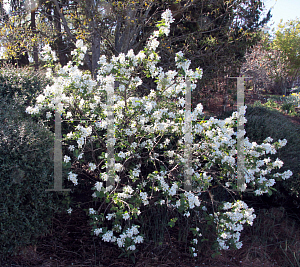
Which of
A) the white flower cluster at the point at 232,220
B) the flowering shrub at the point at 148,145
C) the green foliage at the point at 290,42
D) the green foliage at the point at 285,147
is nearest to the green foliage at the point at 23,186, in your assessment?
the flowering shrub at the point at 148,145

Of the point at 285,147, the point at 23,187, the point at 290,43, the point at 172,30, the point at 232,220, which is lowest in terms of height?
the point at 232,220

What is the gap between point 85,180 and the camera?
3.36 meters

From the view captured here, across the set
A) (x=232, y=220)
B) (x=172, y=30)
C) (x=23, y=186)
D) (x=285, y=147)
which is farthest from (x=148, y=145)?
(x=172, y=30)

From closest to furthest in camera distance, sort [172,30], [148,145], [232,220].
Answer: [232,220]
[148,145]
[172,30]

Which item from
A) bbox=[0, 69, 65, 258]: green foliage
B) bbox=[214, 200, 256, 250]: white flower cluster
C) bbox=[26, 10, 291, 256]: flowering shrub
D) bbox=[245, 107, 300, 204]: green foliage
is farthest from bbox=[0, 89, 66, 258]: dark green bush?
bbox=[245, 107, 300, 204]: green foliage

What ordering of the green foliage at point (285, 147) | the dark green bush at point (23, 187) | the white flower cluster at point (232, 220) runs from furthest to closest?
1. the green foliage at point (285, 147)
2. the white flower cluster at point (232, 220)
3. the dark green bush at point (23, 187)

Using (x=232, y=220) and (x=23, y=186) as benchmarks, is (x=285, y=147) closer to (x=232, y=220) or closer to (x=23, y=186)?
(x=232, y=220)

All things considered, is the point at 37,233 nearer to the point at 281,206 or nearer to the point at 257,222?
the point at 257,222

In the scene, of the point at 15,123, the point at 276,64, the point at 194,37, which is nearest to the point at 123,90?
the point at 15,123

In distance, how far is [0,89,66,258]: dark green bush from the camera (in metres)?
2.27

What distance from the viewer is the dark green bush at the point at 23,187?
7.43ft

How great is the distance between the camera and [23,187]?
233cm

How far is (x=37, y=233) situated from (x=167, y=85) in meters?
2.02

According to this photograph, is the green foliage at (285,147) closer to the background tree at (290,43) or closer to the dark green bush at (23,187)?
the dark green bush at (23,187)
